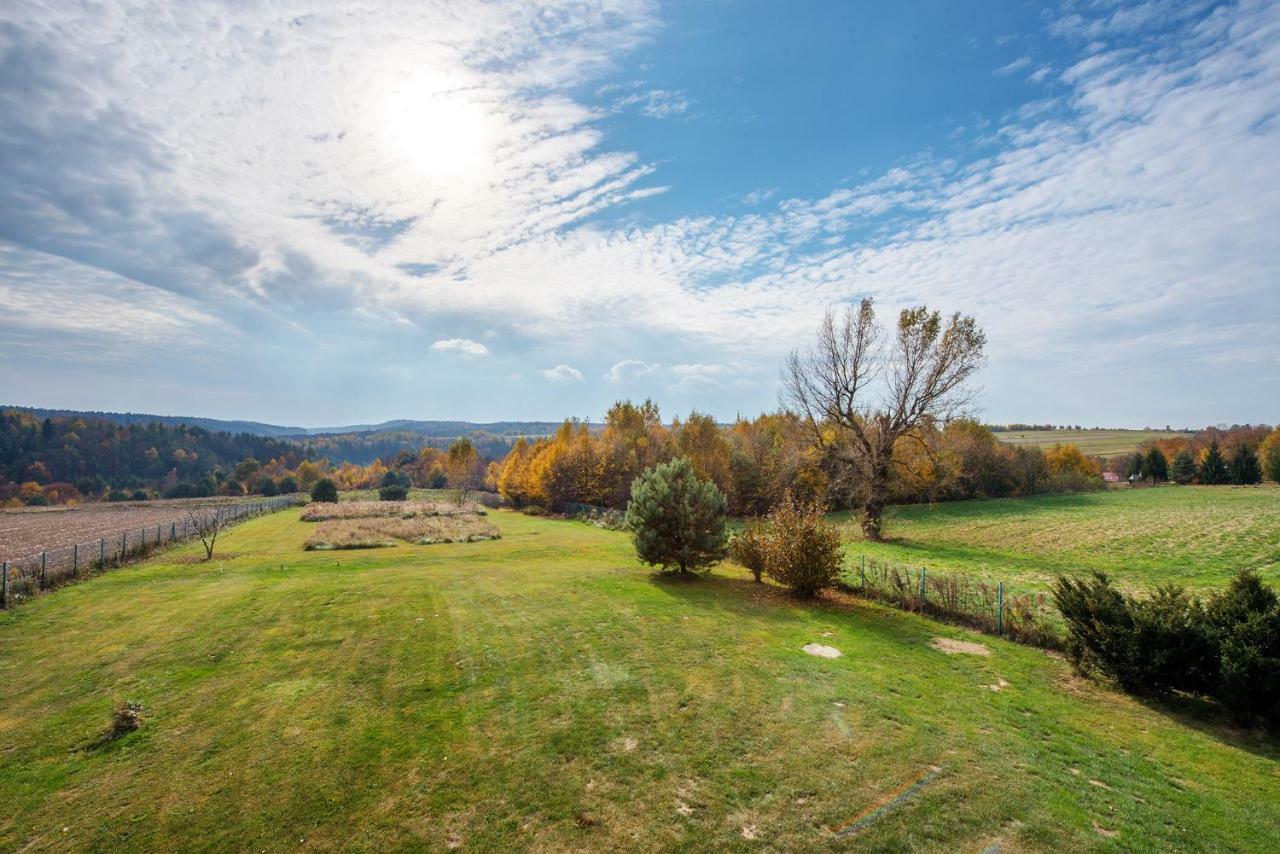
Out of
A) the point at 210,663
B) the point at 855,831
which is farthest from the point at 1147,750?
the point at 210,663

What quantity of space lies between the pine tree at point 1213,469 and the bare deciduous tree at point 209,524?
9067 cm

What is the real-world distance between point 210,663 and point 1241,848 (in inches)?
605

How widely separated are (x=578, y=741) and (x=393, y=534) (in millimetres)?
29569

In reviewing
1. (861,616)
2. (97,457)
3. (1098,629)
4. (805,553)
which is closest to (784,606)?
(805,553)

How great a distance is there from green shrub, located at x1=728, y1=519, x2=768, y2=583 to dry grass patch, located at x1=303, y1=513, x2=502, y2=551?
18.7 m

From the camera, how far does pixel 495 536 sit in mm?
33844

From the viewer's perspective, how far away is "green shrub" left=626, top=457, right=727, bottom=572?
19094 mm

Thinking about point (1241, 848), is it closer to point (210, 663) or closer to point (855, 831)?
point (855, 831)

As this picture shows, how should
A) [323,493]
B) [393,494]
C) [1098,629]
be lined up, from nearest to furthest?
1. [1098,629]
2. [323,493]
3. [393,494]

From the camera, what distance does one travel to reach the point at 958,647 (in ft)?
40.0

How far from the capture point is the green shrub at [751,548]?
18.2m

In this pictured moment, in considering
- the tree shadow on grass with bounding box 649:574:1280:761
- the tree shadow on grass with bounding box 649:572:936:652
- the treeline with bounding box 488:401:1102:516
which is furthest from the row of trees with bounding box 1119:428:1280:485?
the tree shadow on grass with bounding box 649:574:1280:761

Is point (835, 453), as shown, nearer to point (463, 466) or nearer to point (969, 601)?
point (969, 601)

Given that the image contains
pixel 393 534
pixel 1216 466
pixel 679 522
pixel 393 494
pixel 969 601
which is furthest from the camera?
pixel 393 494
